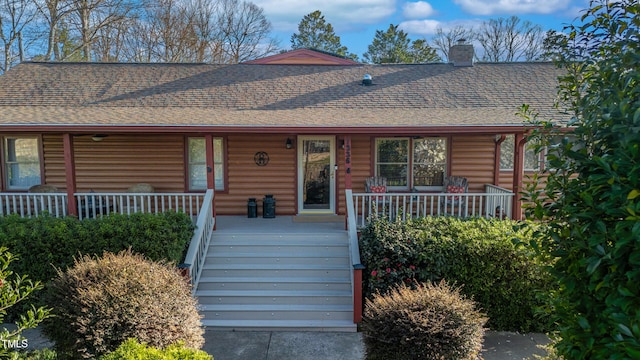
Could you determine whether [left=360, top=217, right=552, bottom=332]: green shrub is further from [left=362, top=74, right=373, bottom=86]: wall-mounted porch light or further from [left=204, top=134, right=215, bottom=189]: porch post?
[left=362, top=74, right=373, bottom=86]: wall-mounted porch light

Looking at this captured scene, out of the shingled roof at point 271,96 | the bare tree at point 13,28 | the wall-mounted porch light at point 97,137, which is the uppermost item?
the bare tree at point 13,28

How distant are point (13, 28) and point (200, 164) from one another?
17403 millimetres

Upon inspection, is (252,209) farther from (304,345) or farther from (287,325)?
(304,345)

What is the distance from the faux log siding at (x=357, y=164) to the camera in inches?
380

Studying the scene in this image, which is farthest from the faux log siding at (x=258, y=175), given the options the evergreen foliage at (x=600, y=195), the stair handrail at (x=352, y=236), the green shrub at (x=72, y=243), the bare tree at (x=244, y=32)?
the bare tree at (x=244, y=32)

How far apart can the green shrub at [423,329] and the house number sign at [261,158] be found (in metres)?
6.07

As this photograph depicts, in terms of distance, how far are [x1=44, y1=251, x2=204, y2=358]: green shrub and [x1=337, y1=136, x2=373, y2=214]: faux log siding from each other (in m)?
5.51

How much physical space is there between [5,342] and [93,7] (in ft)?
67.9

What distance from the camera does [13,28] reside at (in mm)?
19953

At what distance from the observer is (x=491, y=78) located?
11.2 meters

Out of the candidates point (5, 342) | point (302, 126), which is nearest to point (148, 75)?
point (302, 126)

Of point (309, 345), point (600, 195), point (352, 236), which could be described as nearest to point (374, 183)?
point (352, 236)

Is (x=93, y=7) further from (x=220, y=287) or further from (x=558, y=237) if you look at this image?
(x=558, y=237)

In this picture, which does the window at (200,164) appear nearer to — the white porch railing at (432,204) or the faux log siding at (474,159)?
the white porch railing at (432,204)
